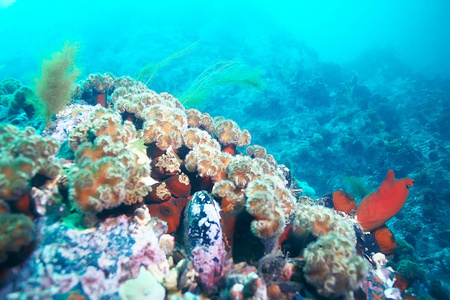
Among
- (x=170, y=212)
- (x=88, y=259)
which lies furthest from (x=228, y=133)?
(x=88, y=259)

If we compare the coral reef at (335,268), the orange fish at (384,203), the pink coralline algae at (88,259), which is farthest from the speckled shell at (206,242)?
the orange fish at (384,203)

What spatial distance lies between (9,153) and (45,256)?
1.18m

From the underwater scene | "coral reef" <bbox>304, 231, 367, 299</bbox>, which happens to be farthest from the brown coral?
"coral reef" <bbox>304, 231, 367, 299</bbox>

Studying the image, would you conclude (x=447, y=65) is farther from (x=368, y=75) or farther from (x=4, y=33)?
(x=4, y=33)

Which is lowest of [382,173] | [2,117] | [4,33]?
[382,173]

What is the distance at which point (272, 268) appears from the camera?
2547 millimetres

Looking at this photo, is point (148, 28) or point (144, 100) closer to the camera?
point (144, 100)

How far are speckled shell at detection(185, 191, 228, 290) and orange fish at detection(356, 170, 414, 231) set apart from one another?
383cm

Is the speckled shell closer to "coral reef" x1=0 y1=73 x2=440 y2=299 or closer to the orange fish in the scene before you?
"coral reef" x1=0 y1=73 x2=440 y2=299

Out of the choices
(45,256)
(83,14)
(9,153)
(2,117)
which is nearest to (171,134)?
(9,153)

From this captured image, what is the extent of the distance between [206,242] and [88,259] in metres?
1.26

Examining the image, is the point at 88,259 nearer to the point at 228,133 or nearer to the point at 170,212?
the point at 170,212

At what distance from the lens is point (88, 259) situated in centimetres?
219

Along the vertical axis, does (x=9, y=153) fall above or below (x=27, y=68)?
below
